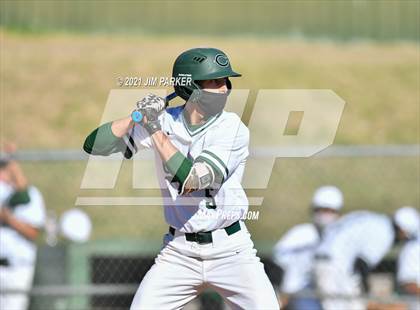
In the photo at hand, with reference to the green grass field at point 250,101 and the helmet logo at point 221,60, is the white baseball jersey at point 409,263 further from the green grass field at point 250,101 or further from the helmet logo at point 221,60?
the helmet logo at point 221,60

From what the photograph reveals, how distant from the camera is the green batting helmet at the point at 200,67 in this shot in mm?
4562

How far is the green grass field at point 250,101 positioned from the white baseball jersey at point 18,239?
1443 mm

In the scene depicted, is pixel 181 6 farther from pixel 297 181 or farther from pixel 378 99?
pixel 297 181

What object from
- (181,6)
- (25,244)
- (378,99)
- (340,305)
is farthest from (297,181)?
(181,6)

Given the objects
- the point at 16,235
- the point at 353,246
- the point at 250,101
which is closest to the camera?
the point at 353,246

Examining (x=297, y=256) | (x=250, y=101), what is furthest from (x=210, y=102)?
(x=250, y=101)

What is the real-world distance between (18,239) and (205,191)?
3.41 m

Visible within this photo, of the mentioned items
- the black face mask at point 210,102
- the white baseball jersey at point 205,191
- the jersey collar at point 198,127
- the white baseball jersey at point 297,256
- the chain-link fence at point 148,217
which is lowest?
the chain-link fence at point 148,217

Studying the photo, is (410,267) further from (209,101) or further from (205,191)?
(209,101)

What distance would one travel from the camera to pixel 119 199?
9641 mm

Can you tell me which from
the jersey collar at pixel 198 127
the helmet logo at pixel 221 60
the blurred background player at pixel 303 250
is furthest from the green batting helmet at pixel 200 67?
the blurred background player at pixel 303 250

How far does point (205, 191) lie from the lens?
470cm

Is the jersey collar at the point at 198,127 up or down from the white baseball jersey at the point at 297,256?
up

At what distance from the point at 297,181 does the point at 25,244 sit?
3374 mm
